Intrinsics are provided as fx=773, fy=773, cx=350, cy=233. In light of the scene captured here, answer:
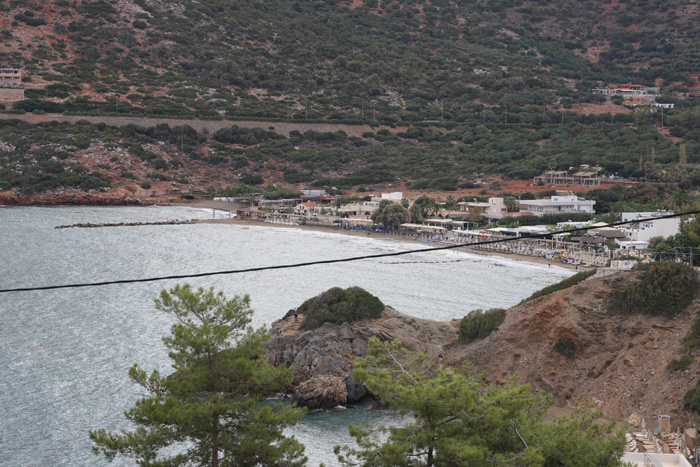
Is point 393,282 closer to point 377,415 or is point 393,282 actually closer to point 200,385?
point 377,415

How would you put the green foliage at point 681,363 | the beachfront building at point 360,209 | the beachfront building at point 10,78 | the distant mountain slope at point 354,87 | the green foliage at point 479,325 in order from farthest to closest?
1. the beachfront building at point 10,78
2. the distant mountain slope at point 354,87
3. the beachfront building at point 360,209
4. the green foliage at point 479,325
5. the green foliage at point 681,363

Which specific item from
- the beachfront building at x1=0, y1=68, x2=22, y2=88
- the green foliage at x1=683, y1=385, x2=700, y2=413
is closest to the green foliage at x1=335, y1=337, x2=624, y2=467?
the green foliage at x1=683, y1=385, x2=700, y2=413

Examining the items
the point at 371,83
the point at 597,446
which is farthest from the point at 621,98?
the point at 597,446

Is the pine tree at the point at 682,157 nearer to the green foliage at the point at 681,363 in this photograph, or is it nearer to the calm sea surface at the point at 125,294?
the calm sea surface at the point at 125,294

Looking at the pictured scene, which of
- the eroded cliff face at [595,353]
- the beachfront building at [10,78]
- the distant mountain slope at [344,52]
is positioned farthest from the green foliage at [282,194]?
the eroded cliff face at [595,353]

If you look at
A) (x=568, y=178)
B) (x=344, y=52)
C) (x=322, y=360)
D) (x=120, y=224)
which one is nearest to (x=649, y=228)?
(x=322, y=360)

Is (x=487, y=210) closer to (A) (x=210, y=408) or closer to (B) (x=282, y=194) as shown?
(B) (x=282, y=194)
